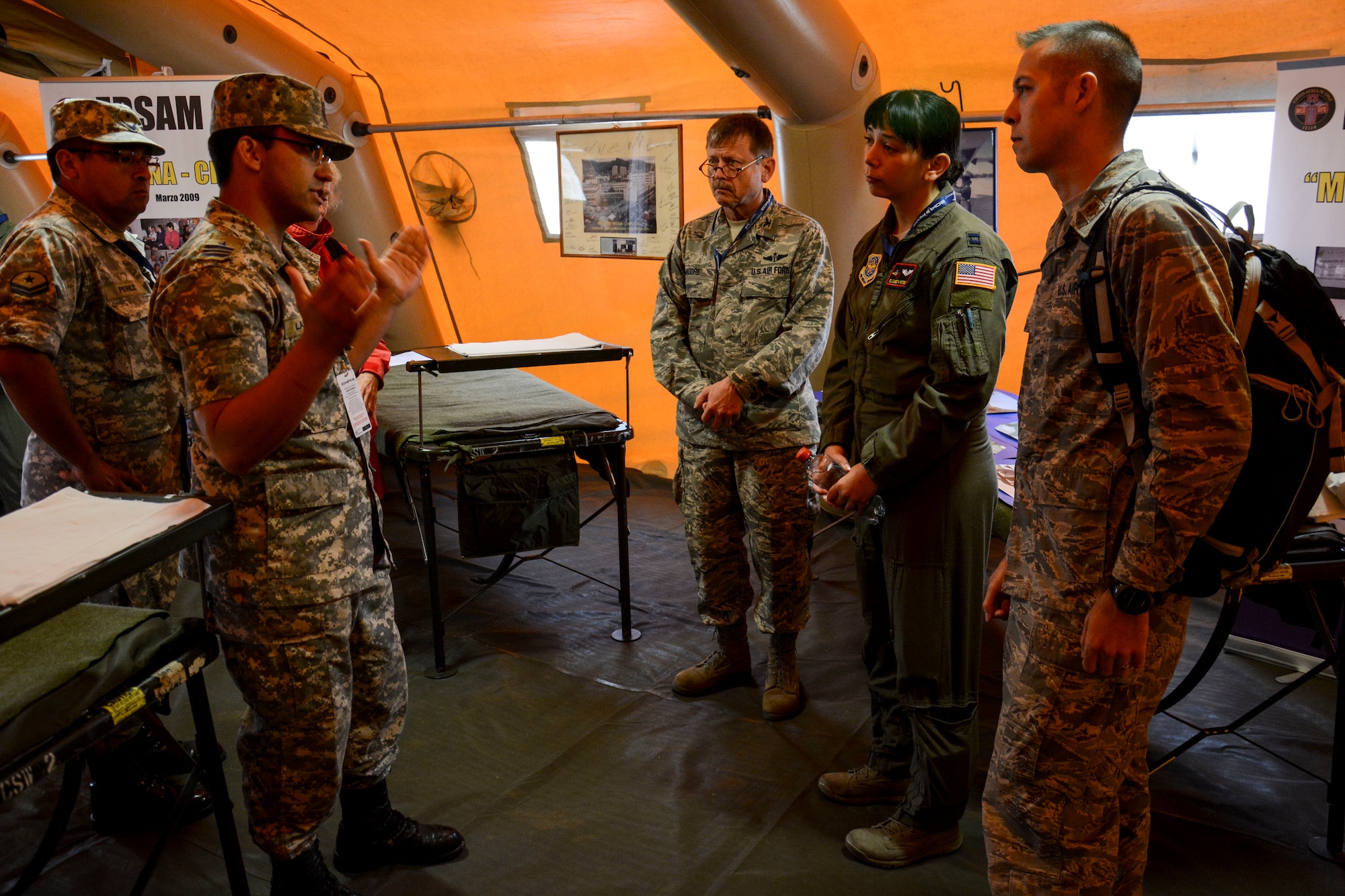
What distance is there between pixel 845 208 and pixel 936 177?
1.84 metres

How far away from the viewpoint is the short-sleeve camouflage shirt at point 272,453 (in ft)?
4.85

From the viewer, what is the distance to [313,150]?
1.63 m

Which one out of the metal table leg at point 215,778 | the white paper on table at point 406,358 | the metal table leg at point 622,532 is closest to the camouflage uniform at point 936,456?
the metal table leg at point 622,532

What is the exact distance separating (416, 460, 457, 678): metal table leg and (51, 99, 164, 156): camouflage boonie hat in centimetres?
121

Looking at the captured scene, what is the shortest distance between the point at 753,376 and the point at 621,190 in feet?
9.08

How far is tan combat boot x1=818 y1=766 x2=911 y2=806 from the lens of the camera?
2.28 m

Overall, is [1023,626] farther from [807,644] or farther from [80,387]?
[80,387]

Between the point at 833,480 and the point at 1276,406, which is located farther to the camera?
the point at 833,480

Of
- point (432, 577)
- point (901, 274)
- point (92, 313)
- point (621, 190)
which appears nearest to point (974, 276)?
point (901, 274)

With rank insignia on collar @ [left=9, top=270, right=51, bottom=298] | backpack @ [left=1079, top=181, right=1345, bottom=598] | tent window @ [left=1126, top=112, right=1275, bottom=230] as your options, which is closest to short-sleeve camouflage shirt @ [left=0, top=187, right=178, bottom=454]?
rank insignia on collar @ [left=9, top=270, right=51, bottom=298]

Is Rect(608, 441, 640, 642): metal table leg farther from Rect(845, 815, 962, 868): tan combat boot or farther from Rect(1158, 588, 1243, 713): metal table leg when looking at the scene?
Rect(1158, 588, 1243, 713): metal table leg

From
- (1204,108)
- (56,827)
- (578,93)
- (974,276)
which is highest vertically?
(578,93)

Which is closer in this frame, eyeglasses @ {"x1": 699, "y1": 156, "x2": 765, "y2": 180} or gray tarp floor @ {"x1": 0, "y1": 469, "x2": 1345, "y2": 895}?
gray tarp floor @ {"x1": 0, "y1": 469, "x2": 1345, "y2": 895}

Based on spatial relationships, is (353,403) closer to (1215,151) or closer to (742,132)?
Answer: (742,132)
